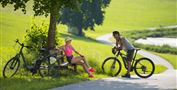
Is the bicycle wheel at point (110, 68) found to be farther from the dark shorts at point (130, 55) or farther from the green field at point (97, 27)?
the dark shorts at point (130, 55)

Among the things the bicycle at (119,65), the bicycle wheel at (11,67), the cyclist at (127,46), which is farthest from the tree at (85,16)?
the bicycle wheel at (11,67)

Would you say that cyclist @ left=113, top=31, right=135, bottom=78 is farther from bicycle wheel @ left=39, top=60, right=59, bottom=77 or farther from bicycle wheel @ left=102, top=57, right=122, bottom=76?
bicycle wheel @ left=39, top=60, right=59, bottom=77

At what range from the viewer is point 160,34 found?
102 meters

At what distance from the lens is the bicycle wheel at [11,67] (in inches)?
722

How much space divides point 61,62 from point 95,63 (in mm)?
3825

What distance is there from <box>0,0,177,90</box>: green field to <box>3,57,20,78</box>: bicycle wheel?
0.39 metres

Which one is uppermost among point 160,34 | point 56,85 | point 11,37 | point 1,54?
point 160,34

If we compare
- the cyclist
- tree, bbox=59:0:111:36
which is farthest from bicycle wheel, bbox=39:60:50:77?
tree, bbox=59:0:111:36

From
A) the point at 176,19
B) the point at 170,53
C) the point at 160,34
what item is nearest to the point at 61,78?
the point at 170,53

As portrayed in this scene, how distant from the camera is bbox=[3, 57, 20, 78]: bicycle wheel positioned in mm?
18344

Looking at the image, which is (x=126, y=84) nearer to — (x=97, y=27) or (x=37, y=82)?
(x=37, y=82)

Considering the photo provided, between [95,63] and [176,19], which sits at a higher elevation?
[176,19]

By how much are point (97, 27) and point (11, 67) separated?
100305mm

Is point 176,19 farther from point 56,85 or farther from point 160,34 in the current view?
point 56,85
